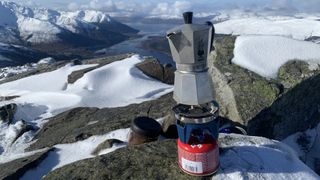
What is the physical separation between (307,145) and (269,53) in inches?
116

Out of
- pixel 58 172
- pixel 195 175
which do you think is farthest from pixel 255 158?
pixel 58 172

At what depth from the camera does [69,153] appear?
12898mm

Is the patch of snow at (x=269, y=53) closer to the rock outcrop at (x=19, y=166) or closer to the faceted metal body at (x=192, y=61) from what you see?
the rock outcrop at (x=19, y=166)

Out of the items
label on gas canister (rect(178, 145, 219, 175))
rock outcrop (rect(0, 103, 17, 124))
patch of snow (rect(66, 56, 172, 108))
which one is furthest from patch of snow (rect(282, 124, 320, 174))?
rock outcrop (rect(0, 103, 17, 124))

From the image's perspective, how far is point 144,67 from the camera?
81.9 ft

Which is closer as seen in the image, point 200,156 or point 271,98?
point 200,156

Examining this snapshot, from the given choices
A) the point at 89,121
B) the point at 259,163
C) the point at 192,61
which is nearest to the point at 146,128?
the point at 259,163

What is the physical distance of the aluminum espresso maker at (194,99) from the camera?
626 centimetres

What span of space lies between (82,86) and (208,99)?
17618 millimetres

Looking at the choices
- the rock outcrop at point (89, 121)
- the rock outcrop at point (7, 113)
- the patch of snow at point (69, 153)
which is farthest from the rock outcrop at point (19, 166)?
the rock outcrop at point (7, 113)

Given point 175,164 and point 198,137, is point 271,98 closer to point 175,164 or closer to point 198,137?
point 175,164

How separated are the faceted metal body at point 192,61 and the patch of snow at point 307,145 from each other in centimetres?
668

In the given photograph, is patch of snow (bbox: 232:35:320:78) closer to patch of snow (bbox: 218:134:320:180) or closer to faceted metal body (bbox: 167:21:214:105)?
patch of snow (bbox: 218:134:320:180)

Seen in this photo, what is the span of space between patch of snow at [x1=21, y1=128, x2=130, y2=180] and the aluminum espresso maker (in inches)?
197
